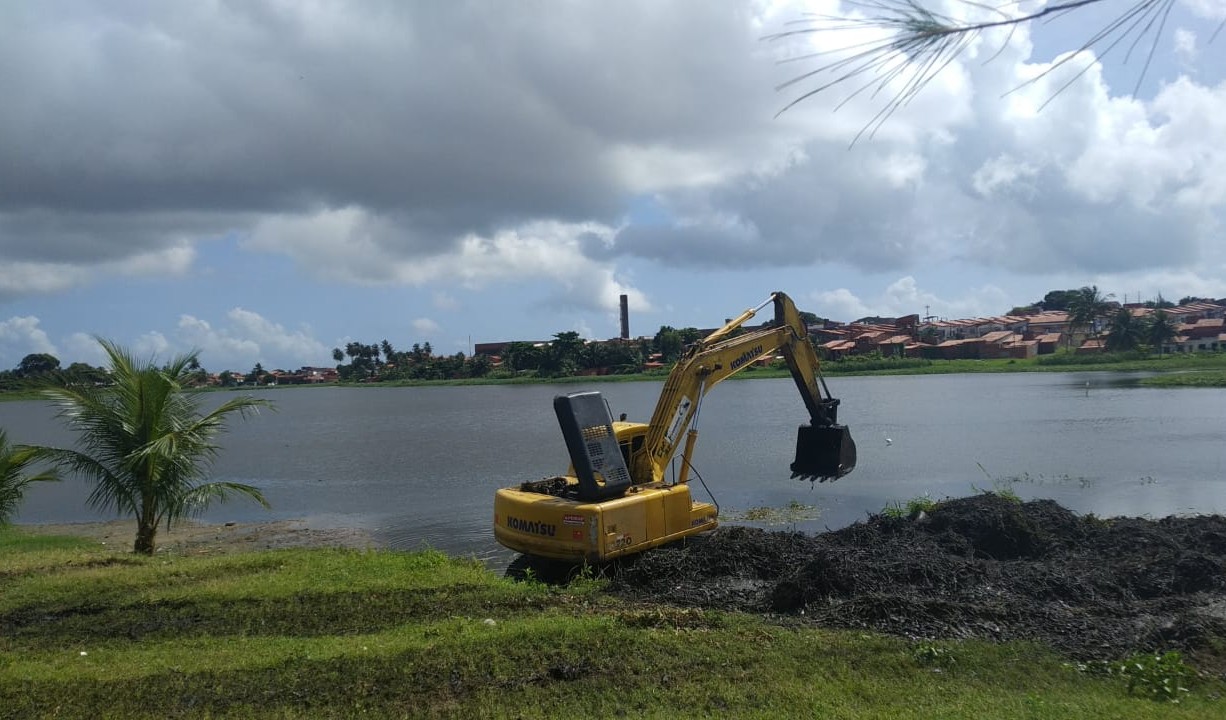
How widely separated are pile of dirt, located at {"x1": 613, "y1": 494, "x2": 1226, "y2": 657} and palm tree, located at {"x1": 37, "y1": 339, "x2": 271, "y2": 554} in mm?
8008

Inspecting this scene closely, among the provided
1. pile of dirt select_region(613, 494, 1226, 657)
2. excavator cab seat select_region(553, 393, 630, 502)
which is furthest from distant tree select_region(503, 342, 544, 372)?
pile of dirt select_region(613, 494, 1226, 657)

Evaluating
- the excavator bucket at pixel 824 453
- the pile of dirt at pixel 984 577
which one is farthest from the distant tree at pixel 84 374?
the excavator bucket at pixel 824 453

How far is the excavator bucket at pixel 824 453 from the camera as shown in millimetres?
16141

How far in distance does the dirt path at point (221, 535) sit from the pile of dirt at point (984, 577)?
9425mm

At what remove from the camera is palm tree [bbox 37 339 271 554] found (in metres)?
15.0

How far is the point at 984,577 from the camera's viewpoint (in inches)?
Result: 432

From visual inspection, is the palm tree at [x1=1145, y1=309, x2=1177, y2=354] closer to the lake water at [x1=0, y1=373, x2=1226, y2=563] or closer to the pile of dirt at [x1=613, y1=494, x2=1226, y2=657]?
the lake water at [x1=0, y1=373, x2=1226, y2=563]

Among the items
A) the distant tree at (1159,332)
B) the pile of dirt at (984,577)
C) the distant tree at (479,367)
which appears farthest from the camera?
the distant tree at (479,367)

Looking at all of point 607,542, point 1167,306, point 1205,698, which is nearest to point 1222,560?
point 1205,698

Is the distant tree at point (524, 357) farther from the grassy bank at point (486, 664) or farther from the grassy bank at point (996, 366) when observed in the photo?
the grassy bank at point (486, 664)

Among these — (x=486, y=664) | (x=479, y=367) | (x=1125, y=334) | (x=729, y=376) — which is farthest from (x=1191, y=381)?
(x=479, y=367)

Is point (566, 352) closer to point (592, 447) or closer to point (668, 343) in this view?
point (668, 343)

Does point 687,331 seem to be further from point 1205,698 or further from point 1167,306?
point 1205,698

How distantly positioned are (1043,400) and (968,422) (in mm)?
13430
